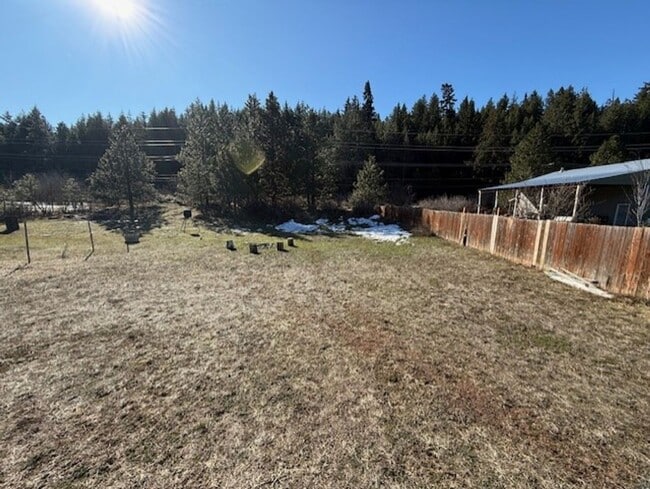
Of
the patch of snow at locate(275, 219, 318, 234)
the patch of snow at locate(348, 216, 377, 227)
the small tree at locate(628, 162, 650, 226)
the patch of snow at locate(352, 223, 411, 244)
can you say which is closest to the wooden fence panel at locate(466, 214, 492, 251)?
the patch of snow at locate(352, 223, 411, 244)

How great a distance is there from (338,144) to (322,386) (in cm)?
2960

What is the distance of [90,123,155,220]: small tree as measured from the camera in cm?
2212

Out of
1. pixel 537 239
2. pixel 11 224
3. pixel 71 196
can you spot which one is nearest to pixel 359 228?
pixel 537 239

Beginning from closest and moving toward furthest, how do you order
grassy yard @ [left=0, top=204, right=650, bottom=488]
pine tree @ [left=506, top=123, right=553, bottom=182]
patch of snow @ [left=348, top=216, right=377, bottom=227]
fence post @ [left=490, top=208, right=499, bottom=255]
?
grassy yard @ [left=0, top=204, right=650, bottom=488] → fence post @ [left=490, top=208, right=499, bottom=255] → patch of snow @ [left=348, top=216, right=377, bottom=227] → pine tree @ [left=506, top=123, right=553, bottom=182]

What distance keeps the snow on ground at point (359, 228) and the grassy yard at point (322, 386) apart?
29.0ft

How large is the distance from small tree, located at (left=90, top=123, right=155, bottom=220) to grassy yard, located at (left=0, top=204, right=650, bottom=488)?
18.6 meters

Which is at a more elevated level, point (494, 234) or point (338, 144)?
point (338, 144)

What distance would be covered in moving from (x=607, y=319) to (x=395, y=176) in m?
34.2

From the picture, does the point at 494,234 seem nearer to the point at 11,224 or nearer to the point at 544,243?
the point at 544,243

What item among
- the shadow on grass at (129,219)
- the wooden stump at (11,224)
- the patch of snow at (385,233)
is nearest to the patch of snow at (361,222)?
the patch of snow at (385,233)

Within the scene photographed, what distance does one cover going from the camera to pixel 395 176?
3734 cm

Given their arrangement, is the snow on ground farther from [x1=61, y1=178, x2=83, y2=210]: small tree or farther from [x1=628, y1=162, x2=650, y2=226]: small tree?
[x1=61, y1=178, x2=83, y2=210]: small tree

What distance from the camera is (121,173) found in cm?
2236

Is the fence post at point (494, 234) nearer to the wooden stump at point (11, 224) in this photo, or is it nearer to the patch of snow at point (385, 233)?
the patch of snow at point (385, 233)
